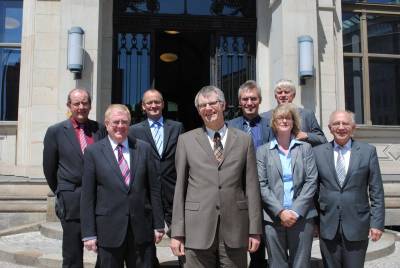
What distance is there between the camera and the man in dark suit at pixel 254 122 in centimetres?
453

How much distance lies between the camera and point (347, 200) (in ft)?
13.0

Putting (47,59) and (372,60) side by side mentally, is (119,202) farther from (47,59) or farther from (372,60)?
(372,60)

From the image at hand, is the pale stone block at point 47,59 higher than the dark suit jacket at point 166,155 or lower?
higher

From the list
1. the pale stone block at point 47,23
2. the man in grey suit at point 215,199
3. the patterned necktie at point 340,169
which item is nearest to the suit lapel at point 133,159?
the man in grey suit at point 215,199

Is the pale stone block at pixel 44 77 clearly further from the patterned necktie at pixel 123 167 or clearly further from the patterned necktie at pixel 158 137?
the patterned necktie at pixel 123 167

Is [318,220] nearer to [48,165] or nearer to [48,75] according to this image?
[48,165]

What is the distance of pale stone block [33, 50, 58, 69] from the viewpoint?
906 cm

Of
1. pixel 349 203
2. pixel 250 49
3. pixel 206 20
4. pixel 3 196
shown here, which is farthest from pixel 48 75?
pixel 349 203

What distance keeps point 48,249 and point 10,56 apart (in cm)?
544

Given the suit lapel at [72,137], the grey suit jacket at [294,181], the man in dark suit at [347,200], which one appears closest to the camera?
the grey suit jacket at [294,181]

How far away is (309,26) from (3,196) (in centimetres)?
648

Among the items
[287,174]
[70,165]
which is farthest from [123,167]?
[287,174]

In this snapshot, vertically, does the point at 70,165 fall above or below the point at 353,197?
above

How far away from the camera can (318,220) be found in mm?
4113
